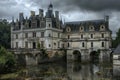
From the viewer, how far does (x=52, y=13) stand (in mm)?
58594

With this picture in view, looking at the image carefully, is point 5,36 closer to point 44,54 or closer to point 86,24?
point 44,54

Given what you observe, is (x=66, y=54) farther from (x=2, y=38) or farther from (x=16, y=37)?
(x=2, y=38)

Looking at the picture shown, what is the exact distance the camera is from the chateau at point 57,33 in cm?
5541

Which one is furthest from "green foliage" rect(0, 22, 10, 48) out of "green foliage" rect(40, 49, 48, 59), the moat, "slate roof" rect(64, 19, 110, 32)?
the moat

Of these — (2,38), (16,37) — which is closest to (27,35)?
(16,37)

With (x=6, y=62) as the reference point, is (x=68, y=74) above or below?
below

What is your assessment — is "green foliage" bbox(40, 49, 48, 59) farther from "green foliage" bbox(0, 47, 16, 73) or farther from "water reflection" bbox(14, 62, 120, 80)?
"green foliage" bbox(0, 47, 16, 73)

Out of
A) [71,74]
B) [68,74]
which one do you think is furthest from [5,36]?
[71,74]

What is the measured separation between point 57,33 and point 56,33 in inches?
23.0

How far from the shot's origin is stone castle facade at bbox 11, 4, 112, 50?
5541cm

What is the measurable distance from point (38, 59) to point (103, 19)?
65.3 ft

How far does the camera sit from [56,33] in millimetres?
57781

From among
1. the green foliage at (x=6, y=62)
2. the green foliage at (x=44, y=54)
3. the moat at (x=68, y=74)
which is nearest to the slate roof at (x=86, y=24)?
the green foliage at (x=44, y=54)

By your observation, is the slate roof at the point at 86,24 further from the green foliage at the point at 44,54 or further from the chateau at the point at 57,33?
the green foliage at the point at 44,54
